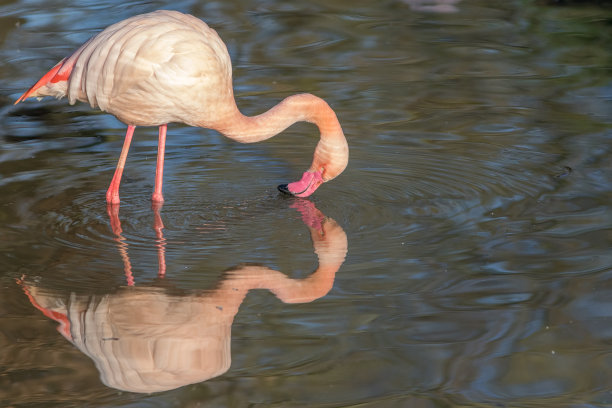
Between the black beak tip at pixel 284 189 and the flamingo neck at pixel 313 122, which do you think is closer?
the flamingo neck at pixel 313 122

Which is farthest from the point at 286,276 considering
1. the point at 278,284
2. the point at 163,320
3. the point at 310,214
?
the point at 310,214

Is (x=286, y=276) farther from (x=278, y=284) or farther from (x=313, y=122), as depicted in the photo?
(x=313, y=122)

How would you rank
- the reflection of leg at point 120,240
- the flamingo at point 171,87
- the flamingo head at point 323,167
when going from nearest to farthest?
the reflection of leg at point 120,240 < the flamingo at point 171,87 < the flamingo head at point 323,167

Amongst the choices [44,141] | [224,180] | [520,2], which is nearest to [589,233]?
[224,180]

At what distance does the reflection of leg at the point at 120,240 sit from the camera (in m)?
5.37

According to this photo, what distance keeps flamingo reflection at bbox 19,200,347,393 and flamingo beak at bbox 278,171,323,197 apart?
2.30 feet

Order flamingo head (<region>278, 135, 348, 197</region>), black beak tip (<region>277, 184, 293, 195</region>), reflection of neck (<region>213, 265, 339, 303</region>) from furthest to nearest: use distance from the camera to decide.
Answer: black beak tip (<region>277, 184, 293, 195</region>), flamingo head (<region>278, 135, 348, 197</region>), reflection of neck (<region>213, 265, 339, 303</region>)

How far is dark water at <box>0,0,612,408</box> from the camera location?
4316 millimetres

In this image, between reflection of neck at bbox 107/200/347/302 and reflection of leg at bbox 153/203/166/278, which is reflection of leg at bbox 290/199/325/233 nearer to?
reflection of neck at bbox 107/200/347/302

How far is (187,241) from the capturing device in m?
5.77

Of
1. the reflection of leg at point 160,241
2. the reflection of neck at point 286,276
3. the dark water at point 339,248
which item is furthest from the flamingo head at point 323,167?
the reflection of leg at point 160,241

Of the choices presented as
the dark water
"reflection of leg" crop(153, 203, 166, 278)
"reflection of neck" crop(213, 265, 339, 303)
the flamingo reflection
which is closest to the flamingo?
"reflection of leg" crop(153, 203, 166, 278)

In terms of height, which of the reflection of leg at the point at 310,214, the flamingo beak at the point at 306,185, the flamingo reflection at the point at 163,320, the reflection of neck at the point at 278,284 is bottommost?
the reflection of leg at the point at 310,214

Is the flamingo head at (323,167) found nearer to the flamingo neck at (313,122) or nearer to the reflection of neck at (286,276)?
the flamingo neck at (313,122)
